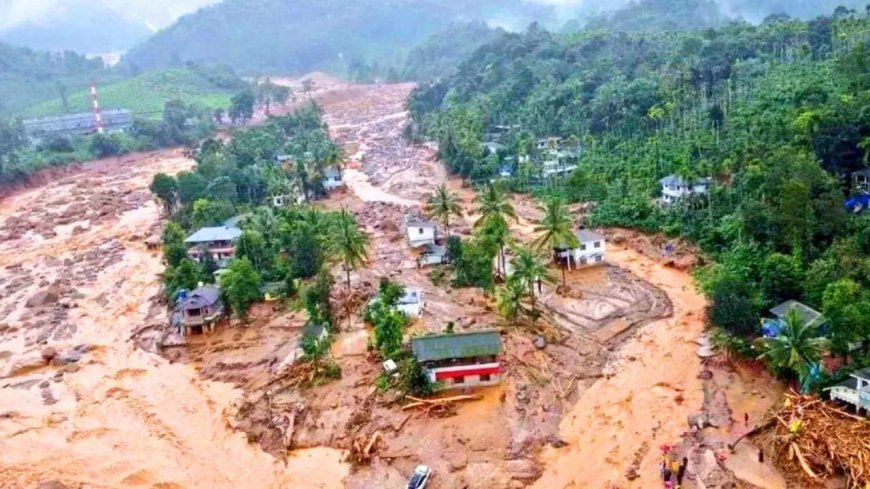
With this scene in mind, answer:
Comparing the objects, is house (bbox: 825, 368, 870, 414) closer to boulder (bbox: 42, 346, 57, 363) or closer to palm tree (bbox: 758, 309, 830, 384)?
palm tree (bbox: 758, 309, 830, 384)

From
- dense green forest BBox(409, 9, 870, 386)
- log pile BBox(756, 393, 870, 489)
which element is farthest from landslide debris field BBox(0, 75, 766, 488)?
dense green forest BBox(409, 9, 870, 386)

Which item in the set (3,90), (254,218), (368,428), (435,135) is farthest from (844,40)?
(3,90)

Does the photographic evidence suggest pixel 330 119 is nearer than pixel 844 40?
No

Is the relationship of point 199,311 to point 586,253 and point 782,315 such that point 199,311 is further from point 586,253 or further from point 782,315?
point 782,315

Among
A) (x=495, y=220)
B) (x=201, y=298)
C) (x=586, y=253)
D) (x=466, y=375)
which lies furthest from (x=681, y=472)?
(x=201, y=298)

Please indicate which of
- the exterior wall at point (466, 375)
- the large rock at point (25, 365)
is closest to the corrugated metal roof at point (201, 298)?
the large rock at point (25, 365)

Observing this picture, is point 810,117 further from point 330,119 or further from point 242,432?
point 330,119
